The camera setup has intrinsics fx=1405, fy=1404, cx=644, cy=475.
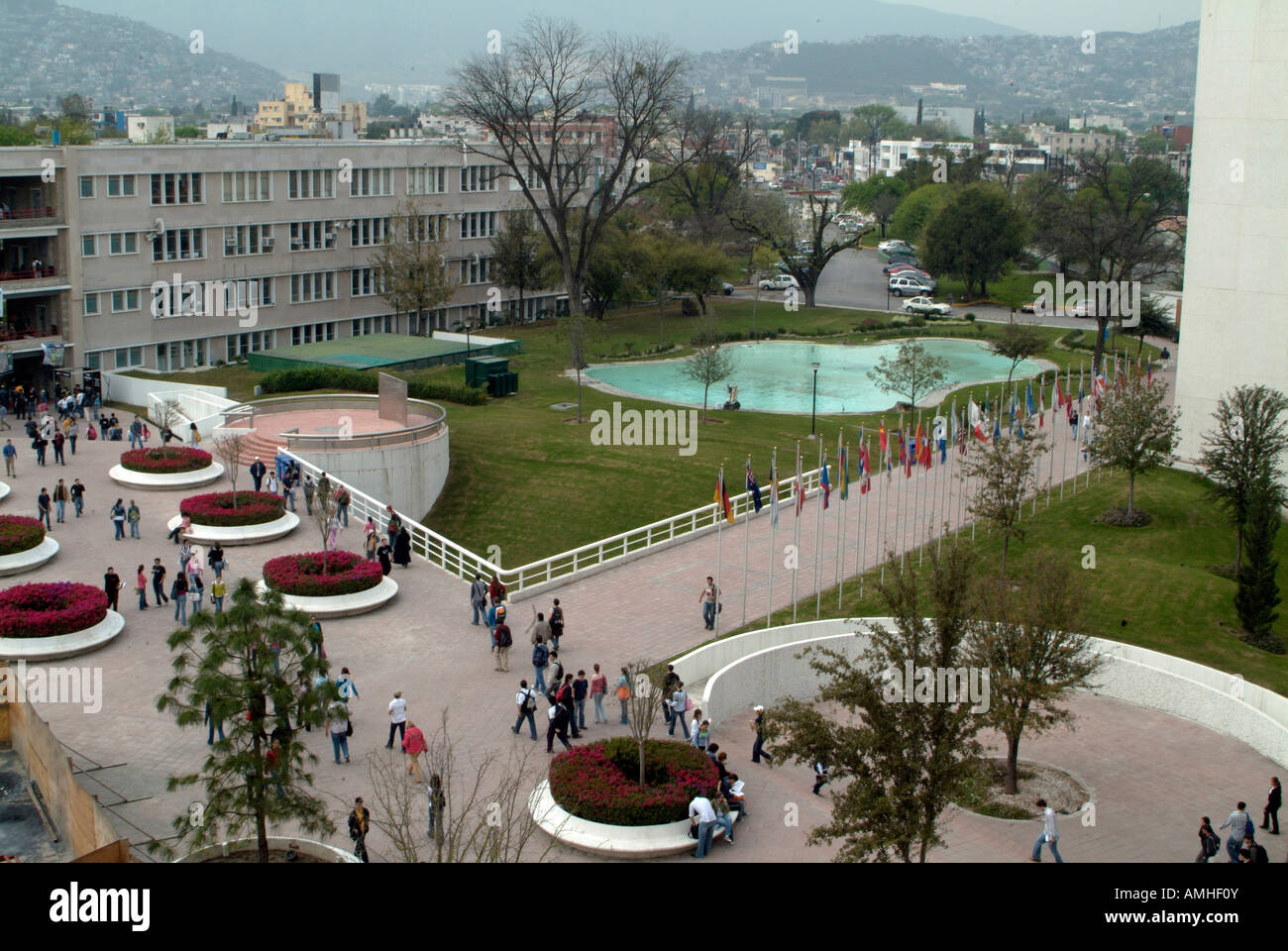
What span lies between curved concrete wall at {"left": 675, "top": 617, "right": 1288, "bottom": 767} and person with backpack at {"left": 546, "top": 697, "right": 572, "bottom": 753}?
2873mm

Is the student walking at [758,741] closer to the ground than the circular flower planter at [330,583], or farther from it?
closer to the ground

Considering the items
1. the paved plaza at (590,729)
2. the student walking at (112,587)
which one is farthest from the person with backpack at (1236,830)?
the student walking at (112,587)

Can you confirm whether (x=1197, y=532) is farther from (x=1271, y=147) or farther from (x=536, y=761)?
(x=536, y=761)

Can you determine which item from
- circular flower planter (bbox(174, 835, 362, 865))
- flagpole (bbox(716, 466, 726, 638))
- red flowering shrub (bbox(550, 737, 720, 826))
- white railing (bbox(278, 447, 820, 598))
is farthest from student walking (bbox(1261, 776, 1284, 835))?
circular flower planter (bbox(174, 835, 362, 865))

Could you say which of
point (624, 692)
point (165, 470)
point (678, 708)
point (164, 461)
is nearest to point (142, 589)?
point (165, 470)

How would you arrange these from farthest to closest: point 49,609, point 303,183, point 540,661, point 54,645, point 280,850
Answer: point 303,183, point 49,609, point 54,645, point 540,661, point 280,850

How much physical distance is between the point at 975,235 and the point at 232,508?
61.3 m

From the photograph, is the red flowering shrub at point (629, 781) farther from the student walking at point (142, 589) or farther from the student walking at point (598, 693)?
the student walking at point (142, 589)

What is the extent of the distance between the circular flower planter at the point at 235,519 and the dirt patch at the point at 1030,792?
17305mm

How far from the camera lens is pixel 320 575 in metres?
29.2

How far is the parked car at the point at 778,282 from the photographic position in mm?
92688

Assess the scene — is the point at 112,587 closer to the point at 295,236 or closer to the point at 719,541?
the point at 719,541

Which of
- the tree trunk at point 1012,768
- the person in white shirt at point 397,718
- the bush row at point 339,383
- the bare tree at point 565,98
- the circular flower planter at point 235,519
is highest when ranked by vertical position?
the bare tree at point 565,98
